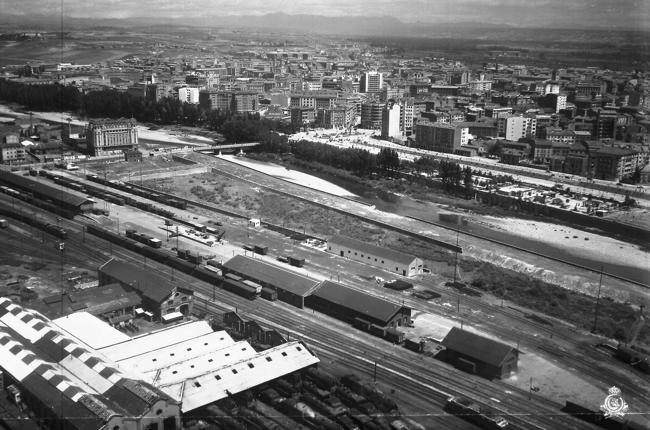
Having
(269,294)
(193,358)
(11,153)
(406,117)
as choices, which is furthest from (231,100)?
(193,358)

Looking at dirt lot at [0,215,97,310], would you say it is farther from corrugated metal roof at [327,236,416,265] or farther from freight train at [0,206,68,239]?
corrugated metal roof at [327,236,416,265]

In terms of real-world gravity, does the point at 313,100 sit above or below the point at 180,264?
above

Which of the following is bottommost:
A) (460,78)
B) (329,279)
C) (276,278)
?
(329,279)

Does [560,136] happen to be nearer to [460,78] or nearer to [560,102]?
[560,102]

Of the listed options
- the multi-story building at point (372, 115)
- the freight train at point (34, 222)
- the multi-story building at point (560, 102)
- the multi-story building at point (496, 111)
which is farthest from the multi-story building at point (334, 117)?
the freight train at point (34, 222)

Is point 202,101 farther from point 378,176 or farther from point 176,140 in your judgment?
point 378,176

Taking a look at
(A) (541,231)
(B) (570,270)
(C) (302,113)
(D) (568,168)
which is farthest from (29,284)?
(C) (302,113)
